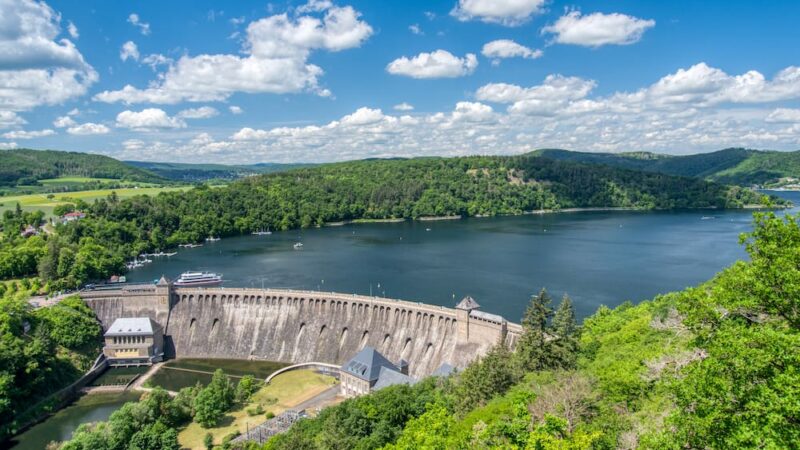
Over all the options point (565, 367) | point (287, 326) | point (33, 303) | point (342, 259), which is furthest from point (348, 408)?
point (342, 259)

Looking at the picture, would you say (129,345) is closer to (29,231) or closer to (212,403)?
(212,403)

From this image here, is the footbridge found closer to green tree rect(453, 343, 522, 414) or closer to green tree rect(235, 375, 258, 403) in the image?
green tree rect(235, 375, 258, 403)

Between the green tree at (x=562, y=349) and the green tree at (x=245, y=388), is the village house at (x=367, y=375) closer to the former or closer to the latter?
the green tree at (x=245, y=388)

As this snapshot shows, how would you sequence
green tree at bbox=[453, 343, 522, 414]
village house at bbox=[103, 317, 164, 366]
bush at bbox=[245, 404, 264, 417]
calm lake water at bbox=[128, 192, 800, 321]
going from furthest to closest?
calm lake water at bbox=[128, 192, 800, 321] < village house at bbox=[103, 317, 164, 366] < bush at bbox=[245, 404, 264, 417] < green tree at bbox=[453, 343, 522, 414]

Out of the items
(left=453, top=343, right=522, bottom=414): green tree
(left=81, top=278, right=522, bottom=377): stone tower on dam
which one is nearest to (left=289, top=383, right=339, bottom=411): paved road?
(left=81, top=278, right=522, bottom=377): stone tower on dam

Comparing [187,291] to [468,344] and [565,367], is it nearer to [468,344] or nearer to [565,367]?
[468,344]

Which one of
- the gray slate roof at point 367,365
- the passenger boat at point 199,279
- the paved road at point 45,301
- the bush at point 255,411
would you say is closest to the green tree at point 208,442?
the bush at point 255,411

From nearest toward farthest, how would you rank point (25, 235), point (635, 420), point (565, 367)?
point (635, 420)
point (565, 367)
point (25, 235)
